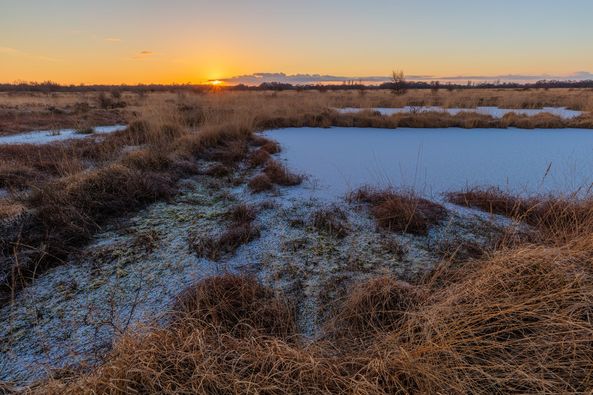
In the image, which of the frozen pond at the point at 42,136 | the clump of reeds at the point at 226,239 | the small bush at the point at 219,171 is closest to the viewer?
the clump of reeds at the point at 226,239

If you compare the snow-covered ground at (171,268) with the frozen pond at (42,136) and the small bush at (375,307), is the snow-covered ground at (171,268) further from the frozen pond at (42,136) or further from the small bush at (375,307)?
the frozen pond at (42,136)

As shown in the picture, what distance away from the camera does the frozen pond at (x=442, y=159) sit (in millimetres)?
5258

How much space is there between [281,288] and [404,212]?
195 cm

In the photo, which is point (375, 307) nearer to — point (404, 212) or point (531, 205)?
point (404, 212)

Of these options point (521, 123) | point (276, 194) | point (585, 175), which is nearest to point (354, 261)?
point (276, 194)

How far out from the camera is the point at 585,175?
17.7 ft

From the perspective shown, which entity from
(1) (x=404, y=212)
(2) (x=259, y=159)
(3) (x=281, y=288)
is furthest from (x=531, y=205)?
(2) (x=259, y=159)

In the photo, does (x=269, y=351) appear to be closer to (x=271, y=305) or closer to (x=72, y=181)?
(x=271, y=305)

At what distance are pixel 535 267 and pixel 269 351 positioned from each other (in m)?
1.80

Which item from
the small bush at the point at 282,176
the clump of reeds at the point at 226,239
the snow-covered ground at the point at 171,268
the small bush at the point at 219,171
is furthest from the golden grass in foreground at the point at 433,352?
the small bush at the point at 219,171

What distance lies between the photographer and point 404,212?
3.85 m

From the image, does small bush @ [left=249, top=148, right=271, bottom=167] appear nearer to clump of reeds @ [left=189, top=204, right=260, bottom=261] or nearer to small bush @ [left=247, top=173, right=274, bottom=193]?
small bush @ [left=247, top=173, right=274, bottom=193]

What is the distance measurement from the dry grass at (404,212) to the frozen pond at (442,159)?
24.0 inches

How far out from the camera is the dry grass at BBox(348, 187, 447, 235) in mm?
3771
